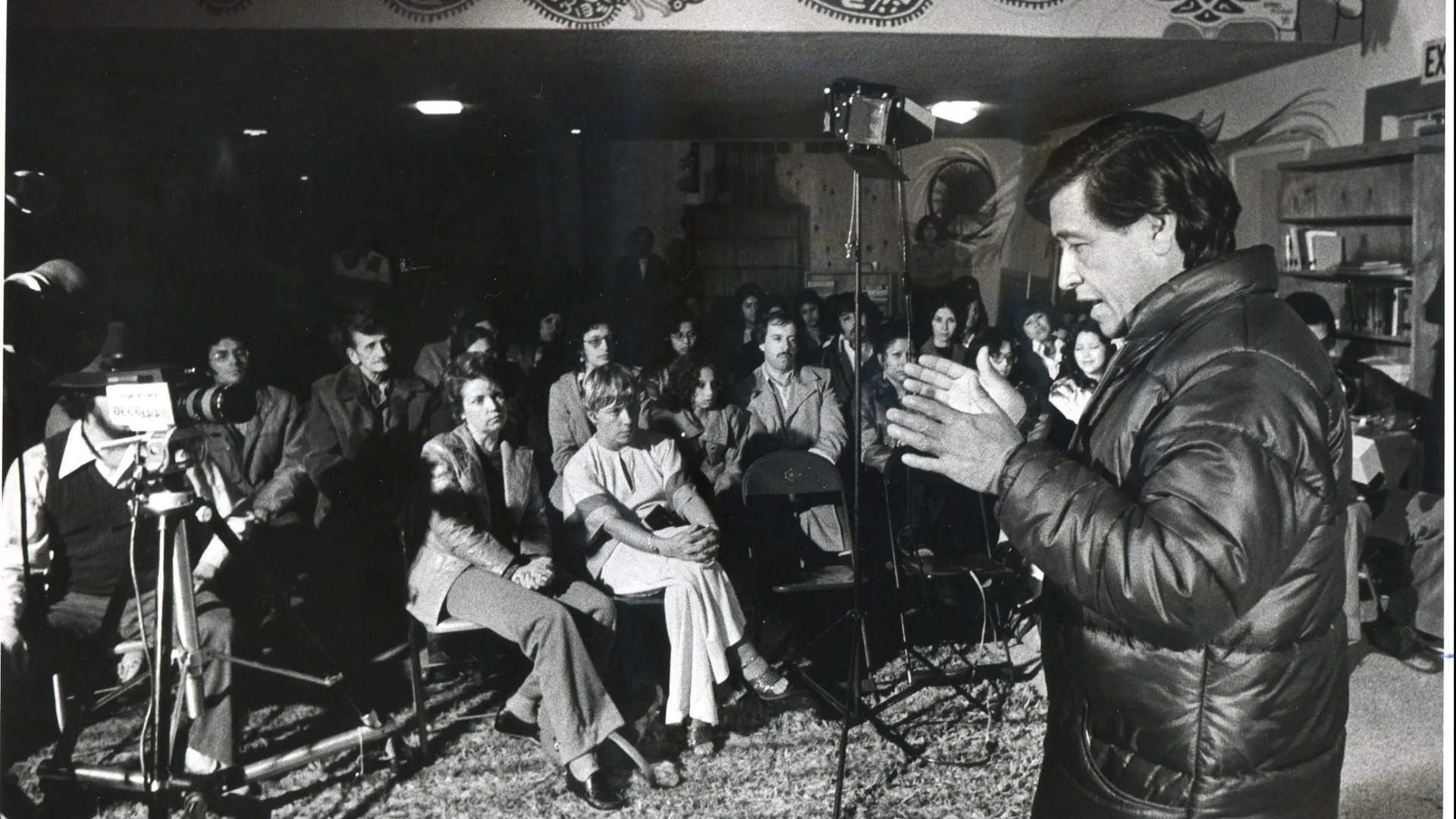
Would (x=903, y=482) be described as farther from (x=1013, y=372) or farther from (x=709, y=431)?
(x=709, y=431)

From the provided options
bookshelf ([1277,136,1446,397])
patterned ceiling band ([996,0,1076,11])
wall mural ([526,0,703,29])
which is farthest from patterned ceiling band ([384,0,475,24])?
bookshelf ([1277,136,1446,397])

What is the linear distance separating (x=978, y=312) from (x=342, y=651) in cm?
146

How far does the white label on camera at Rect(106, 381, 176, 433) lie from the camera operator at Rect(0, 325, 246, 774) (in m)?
0.02

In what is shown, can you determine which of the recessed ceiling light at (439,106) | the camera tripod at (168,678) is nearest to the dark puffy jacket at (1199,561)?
the recessed ceiling light at (439,106)

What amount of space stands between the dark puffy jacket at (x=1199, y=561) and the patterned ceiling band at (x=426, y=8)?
138 cm

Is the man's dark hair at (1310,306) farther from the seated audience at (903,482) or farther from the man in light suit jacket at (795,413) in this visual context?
the man in light suit jacket at (795,413)

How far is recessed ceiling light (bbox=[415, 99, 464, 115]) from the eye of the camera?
6.25 ft

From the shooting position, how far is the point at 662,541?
A: 1979 mm

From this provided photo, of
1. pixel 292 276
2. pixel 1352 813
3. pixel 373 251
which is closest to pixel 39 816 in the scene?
pixel 292 276

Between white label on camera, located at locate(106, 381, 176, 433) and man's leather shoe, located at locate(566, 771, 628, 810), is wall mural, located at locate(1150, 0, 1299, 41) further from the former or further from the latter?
white label on camera, located at locate(106, 381, 176, 433)

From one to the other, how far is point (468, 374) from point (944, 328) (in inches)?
37.4

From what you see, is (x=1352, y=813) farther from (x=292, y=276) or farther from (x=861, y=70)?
(x=292, y=276)

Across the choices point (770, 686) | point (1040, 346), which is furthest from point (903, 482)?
point (770, 686)

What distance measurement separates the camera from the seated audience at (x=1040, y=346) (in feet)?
6.41
